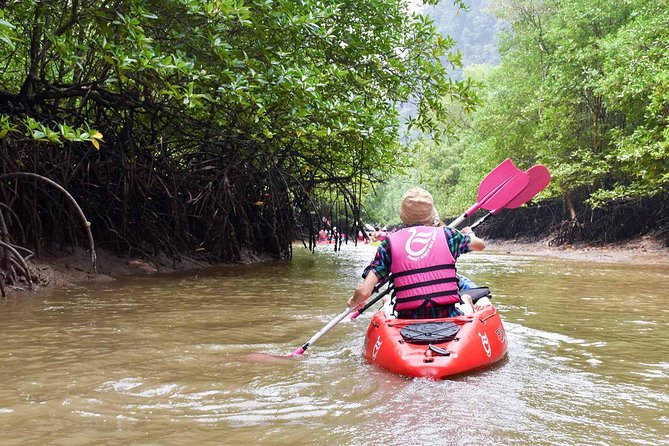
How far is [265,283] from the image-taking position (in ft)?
21.7

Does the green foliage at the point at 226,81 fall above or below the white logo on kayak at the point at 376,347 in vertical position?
above

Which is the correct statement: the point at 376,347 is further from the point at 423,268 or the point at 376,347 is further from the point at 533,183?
the point at 533,183

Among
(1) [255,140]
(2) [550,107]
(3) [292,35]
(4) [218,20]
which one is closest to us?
(4) [218,20]

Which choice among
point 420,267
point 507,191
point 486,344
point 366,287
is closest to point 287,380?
point 366,287

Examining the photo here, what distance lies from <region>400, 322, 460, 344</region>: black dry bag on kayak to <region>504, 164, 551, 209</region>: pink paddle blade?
2.14m

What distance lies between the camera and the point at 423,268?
318 cm

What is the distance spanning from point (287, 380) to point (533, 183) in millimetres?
3010

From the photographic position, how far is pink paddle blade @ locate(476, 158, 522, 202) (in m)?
4.80

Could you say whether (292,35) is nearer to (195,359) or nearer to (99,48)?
(99,48)

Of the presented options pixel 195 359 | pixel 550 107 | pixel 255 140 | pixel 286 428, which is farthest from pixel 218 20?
pixel 550 107

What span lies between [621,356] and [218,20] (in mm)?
3745

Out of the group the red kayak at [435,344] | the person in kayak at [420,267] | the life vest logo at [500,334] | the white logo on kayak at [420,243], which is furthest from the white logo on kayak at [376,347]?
the life vest logo at [500,334]

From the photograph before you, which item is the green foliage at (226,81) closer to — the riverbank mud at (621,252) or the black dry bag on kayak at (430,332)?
the black dry bag on kayak at (430,332)

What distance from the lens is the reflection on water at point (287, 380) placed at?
6.79 feet
